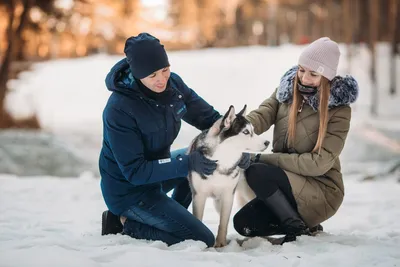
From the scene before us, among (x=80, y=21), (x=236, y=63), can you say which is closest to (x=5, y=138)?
(x=80, y=21)

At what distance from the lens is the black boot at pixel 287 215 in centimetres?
352

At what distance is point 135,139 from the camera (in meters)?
3.27

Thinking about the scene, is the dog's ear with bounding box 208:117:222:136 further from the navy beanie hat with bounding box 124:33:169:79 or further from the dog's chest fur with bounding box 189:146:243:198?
the navy beanie hat with bounding box 124:33:169:79

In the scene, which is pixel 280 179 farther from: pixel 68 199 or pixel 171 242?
pixel 68 199

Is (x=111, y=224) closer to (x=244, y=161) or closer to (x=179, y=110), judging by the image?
(x=179, y=110)

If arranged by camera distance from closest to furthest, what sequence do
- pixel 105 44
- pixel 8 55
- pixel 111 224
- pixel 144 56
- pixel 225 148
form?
1. pixel 144 56
2. pixel 225 148
3. pixel 111 224
4. pixel 8 55
5. pixel 105 44

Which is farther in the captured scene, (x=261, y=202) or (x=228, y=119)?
(x=261, y=202)

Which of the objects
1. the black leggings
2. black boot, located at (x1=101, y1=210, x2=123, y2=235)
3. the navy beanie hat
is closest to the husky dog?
the black leggings

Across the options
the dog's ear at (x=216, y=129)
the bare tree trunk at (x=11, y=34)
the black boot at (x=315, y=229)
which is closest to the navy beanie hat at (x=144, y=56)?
the dog's ear at (x=216, y=129)

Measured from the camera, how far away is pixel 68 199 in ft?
17.9

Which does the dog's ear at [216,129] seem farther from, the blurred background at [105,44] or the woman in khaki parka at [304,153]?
the blurred background at [105,44]

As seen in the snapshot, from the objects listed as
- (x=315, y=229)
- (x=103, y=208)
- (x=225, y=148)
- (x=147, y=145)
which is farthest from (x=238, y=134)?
(x=103, y=208)

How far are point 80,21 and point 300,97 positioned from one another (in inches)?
358

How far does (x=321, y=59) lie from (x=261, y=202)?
42.1 inches
